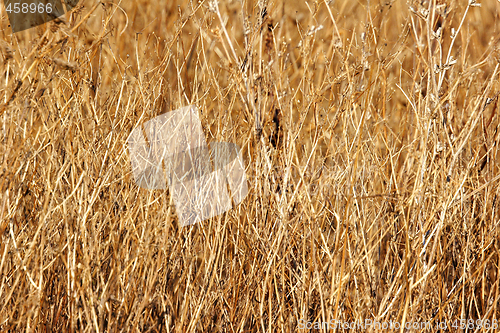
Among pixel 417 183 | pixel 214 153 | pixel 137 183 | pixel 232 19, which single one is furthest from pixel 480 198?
pixel 232 19

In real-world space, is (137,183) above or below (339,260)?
above

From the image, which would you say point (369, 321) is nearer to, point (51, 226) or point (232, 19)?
point (51, 226)

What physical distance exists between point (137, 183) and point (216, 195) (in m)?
0.30

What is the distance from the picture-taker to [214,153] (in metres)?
1.43
